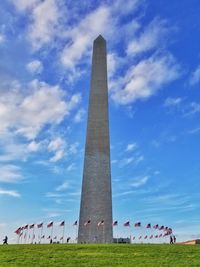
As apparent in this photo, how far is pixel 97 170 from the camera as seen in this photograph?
48.9 meters

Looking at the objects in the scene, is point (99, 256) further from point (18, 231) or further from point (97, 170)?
point (97, 170)

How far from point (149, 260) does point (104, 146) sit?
85.7 feet

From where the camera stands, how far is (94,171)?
4884 cm

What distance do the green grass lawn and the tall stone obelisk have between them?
17.4 meters

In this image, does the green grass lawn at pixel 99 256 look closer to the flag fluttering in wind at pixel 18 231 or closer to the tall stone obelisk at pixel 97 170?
the flag fluttering in wind at pixel 18 231

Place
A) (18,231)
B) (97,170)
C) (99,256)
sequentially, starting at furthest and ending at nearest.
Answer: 1. (97,170)
2. (18,231)
3. (99,256)

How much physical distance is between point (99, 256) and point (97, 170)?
23.4 meters

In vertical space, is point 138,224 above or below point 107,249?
above

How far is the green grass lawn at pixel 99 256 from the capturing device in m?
23.4

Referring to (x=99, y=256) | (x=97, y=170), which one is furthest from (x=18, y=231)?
(x=99, y=256)

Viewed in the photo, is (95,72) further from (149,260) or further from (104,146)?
(149,260)

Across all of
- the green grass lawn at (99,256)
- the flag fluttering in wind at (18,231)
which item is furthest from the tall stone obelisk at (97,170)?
the green grass lawn at (99,256)

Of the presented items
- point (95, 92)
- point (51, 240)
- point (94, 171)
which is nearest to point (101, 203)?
point (94, 171)

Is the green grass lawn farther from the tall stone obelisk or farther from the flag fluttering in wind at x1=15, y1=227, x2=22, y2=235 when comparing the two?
the tall stone obelisk
